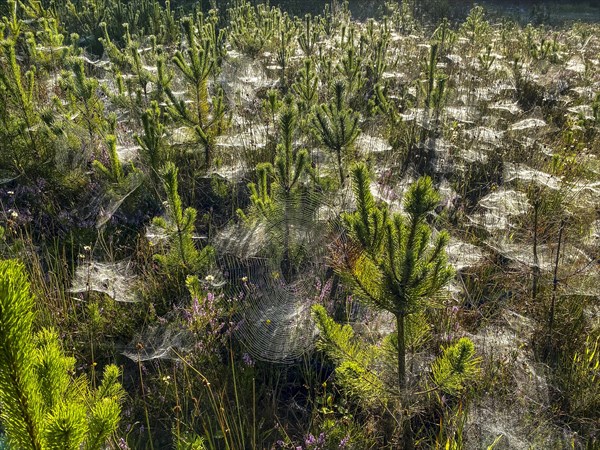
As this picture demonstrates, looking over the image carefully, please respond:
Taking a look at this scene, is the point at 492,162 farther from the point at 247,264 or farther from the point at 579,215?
the point at 247,264

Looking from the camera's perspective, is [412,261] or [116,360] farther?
[116,360]

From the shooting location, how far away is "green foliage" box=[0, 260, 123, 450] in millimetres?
682

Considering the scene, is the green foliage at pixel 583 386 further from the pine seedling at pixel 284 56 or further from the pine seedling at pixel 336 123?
the pine seedling at pixel 284 56

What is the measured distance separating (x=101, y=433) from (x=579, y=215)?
3639 mm

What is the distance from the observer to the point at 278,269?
124 inches

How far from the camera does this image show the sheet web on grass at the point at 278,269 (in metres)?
2.72

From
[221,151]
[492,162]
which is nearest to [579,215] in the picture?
[492,162]

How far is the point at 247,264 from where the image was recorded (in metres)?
3.16

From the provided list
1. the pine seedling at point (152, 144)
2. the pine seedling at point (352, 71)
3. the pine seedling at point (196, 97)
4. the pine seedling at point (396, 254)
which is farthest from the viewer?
the pine seedling at point (352, 71)

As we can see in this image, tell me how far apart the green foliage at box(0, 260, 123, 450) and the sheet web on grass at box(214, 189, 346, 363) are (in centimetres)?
172

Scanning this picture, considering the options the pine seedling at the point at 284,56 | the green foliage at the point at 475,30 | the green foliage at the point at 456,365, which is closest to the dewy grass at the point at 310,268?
the green foliage at the point at 456,365

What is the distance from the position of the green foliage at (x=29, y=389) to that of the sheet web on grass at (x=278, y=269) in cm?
172

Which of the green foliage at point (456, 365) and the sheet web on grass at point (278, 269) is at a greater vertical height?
the green foliage at point (456, 365)

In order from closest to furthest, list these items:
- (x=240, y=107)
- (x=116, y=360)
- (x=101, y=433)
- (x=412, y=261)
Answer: (x=101, y=433), (x=412, y=261), (x=116, y=360), (x=240, y=107)
